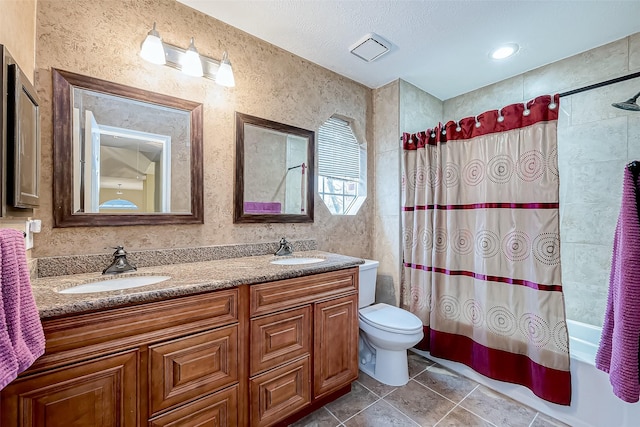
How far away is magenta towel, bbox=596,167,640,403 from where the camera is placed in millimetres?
943

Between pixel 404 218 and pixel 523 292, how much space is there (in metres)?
0.94

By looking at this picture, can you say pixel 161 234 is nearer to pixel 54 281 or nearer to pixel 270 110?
pixel 54 281

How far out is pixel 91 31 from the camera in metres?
1.32

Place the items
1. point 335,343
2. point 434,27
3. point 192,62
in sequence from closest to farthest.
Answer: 1. point 192,62
2. point 335,343
3. point 434,27

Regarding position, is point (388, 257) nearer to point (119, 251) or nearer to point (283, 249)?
point (283, 249)

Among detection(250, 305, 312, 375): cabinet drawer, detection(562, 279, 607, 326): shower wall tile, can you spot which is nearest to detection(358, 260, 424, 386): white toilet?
detection(250, 305, 312, 375): cabinet drawer

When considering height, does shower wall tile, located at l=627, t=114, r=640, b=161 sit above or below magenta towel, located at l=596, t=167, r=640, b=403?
above

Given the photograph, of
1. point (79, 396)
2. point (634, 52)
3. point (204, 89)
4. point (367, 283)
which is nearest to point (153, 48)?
point (204, 89)

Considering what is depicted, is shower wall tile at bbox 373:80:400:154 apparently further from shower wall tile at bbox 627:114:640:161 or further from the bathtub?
the bathtub

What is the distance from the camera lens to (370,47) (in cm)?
190

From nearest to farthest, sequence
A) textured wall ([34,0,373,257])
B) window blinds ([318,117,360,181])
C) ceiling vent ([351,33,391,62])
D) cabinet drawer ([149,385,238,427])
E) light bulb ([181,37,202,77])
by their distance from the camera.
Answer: cabinet drawer ([149,385,238,427]) < textured wall ([34,0,373,257]) < light bulb ([181,37,202,77]) < ceiling vent ([351,33,391,62]) < window blinds ([318,117,360,181])

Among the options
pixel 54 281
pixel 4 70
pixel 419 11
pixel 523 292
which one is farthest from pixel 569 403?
pixel 4 70

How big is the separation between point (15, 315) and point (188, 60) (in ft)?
4.55

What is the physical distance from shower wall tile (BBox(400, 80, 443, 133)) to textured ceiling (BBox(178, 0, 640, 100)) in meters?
0.24
